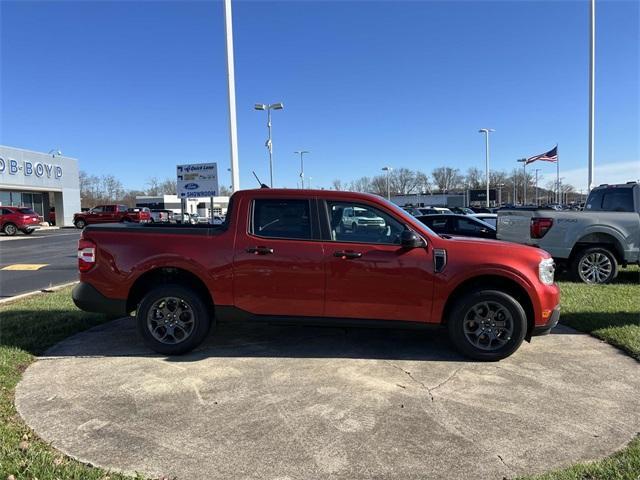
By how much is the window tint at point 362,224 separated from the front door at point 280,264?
22 centimetres

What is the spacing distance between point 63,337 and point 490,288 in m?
5.08

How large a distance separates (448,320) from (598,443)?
188 centimetres

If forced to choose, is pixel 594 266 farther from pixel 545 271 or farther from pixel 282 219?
pixel 282 219

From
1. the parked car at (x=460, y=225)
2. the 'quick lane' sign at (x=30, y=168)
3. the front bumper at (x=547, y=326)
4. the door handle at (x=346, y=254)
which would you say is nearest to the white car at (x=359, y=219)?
the door handle at (x=346, y=254)

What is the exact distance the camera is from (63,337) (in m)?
5.97

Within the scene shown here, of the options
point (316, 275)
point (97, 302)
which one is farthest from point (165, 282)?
point (316, 275)

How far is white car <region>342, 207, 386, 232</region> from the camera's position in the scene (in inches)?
203

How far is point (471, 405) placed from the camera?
4.02 m

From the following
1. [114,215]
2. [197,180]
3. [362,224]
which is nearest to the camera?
[362,224]

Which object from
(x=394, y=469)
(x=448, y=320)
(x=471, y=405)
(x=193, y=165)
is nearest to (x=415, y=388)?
(x=471, y=405)

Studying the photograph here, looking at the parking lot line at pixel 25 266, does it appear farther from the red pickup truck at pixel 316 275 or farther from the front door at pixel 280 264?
the front door at pixel 280 264

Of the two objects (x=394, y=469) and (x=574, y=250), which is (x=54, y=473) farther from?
(x=574, y=250)

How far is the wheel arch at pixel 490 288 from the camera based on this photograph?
507 cm

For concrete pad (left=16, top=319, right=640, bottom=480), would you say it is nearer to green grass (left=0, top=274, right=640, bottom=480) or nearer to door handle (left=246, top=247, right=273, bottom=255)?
green grass (left=0, top=274, right=640, bottom=480)
